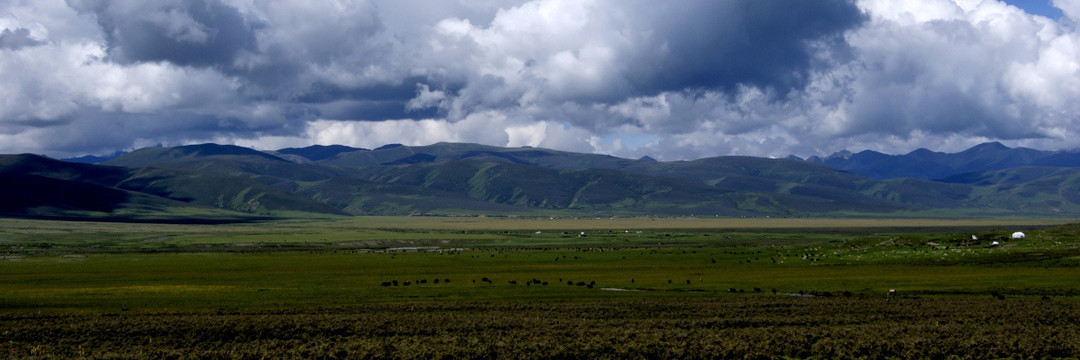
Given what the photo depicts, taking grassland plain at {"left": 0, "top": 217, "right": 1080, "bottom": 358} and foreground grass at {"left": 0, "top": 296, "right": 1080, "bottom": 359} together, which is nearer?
foreground grass at {"left": 0, "top": 296, "right": 1080, "bottom": 359}

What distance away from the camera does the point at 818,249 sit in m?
118

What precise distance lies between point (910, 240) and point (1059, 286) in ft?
197

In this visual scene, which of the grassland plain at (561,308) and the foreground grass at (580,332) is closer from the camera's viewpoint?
the foreground grass at (580,332)

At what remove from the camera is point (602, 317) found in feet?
157

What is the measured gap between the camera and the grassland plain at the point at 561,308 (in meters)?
37.0

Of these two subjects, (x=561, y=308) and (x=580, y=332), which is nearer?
(x=580, y=332)

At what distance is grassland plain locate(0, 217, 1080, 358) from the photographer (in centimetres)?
3703

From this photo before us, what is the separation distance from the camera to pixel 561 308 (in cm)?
5150

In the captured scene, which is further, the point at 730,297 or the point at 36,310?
the point at 730,297

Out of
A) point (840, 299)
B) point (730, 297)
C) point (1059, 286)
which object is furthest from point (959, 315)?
point (1059, 286)

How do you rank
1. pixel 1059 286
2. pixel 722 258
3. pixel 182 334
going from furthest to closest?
pixel 722 258 → pixel 1059 286 → pixel 182 334

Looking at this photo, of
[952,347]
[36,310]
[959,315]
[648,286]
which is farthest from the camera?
[648,286]

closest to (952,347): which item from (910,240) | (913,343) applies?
(913,343)

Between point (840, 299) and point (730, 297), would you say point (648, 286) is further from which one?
point (840, 299)
